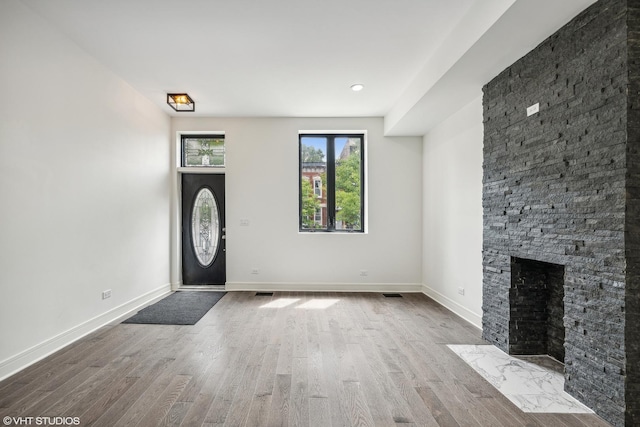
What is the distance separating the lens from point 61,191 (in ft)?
10.4

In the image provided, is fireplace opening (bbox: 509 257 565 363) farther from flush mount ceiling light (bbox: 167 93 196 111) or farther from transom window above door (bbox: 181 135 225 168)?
transom window above door (bbox: 181 135 225 168)

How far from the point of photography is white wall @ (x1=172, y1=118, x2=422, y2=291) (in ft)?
18.4

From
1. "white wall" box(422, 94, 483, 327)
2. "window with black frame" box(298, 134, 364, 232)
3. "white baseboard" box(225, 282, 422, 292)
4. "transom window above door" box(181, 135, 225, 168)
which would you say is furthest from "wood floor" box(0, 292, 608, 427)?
"transom window above door" box(181, 135, 225, 168)

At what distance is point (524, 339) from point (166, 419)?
116 inches

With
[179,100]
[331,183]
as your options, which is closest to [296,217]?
[331,183]

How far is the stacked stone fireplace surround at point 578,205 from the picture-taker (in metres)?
1.92

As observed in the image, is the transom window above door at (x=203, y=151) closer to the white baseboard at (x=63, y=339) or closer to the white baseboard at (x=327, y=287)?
the white baseboard at (x=327, y=287)

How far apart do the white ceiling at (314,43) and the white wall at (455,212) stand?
0.43 meters

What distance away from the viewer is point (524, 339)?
300 cm

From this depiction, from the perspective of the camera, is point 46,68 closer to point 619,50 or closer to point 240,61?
point 240,61

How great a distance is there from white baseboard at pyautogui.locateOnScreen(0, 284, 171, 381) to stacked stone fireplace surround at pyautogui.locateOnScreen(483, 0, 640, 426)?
4106 mm

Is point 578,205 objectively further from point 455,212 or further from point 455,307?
point 455,307

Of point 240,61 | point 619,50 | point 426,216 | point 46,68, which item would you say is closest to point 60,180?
point 46,68

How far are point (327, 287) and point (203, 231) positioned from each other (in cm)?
234
